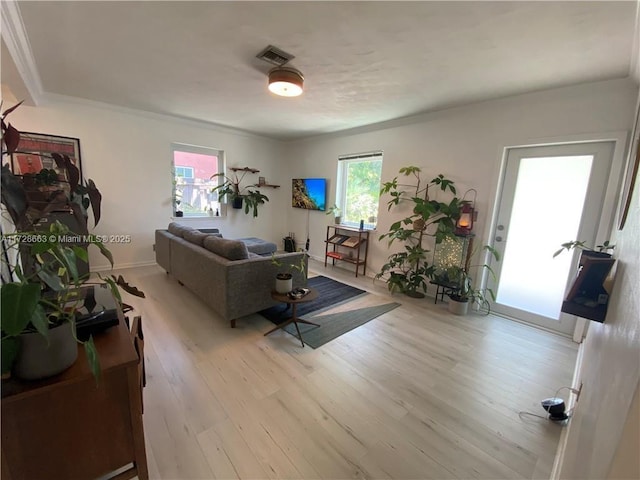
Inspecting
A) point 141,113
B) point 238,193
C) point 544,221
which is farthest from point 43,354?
point 238,193

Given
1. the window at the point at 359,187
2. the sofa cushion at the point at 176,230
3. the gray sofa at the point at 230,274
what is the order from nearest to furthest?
1. the gray sofa at the point at 230,274
2. the sofa cushion at the point at 176,230
3. the window at the point at 359,187

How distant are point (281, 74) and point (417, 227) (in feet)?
7.90

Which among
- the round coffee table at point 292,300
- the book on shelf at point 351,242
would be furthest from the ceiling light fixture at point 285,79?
the book on shelf at point 351,242

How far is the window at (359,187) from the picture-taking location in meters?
4.36

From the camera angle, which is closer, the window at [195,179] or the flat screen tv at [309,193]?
the window at [195,179]

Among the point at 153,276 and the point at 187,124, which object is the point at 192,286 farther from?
the point at 187,124

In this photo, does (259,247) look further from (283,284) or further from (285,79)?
(285,79)

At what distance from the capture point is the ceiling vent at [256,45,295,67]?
208cm

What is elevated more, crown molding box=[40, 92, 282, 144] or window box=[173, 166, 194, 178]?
crown molding box=[40, 92, 282, 144]

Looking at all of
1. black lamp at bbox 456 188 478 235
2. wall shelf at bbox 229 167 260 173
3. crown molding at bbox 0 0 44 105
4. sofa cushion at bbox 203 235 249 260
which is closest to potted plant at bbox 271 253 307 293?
sofa cushion at bbox 203 235 249 260

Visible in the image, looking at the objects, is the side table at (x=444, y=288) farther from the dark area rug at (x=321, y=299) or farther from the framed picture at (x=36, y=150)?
the framed picture at (x=36, y=150)

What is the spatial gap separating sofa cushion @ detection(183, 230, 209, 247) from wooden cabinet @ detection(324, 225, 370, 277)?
2.26 metres

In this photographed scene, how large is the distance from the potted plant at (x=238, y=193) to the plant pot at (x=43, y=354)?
14.5 feet

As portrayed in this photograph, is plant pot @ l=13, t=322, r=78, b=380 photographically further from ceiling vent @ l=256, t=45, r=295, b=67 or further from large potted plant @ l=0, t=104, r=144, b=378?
ceiling vent @ l=256, t=45, r=295, b=67
